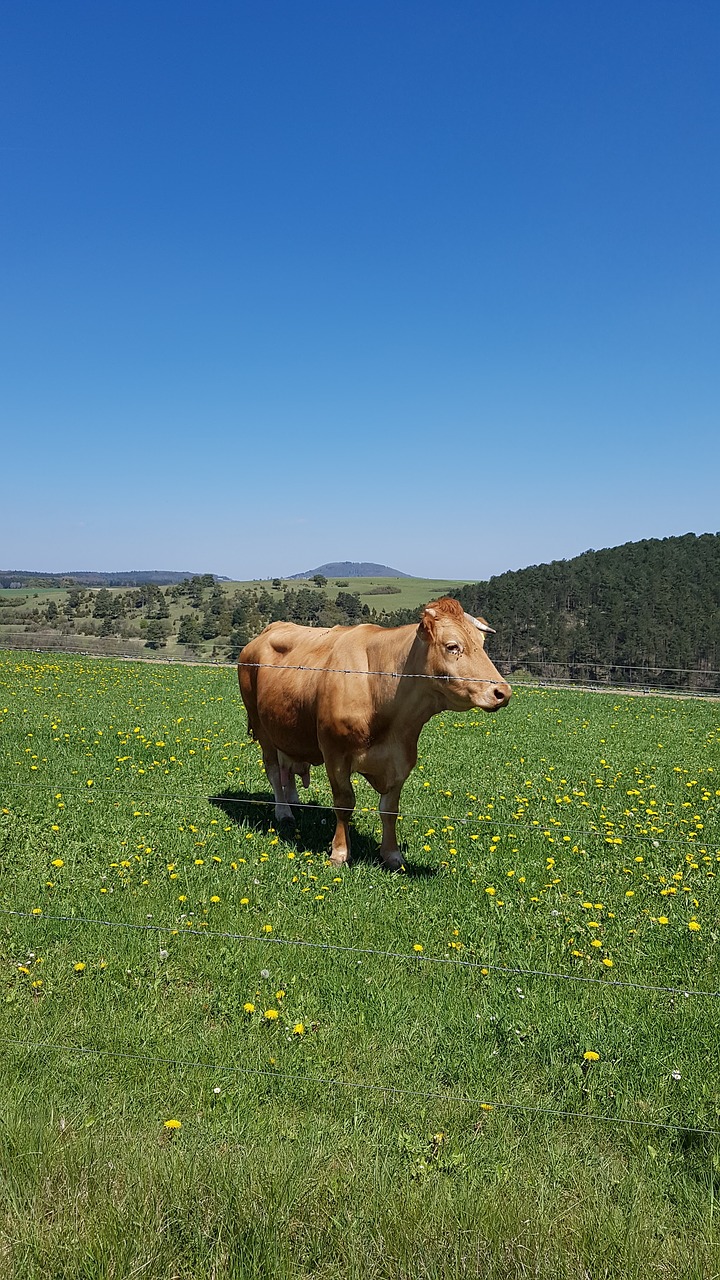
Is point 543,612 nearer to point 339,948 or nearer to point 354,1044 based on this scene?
point 339,948

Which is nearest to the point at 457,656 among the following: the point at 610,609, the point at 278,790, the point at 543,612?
the point at 278,790

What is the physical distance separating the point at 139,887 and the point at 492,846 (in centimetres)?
377

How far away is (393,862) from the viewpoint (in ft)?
24.0

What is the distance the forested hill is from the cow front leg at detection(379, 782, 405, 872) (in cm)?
2634

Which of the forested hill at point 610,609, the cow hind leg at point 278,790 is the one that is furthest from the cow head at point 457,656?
the forested hill at point 610,609

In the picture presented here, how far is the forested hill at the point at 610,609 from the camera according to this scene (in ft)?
148

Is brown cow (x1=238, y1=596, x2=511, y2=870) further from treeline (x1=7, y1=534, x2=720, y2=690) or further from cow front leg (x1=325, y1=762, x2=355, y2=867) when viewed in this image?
treeline (x1=7, y1=534, x2=720, y2=690)

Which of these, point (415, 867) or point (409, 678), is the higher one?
point (409, 678)

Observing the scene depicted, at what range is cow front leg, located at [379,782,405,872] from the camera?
7324 mm

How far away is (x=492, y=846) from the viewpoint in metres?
8.00

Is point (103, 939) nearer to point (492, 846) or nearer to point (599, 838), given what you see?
point (492, 846)

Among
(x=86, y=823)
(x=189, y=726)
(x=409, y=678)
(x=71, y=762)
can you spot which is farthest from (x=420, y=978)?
(x=189, y=726)

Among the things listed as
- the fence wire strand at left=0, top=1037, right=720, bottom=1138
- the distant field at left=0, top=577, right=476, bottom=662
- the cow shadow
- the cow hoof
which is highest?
the distant field at left=0, top=577, right=476, bottom=662

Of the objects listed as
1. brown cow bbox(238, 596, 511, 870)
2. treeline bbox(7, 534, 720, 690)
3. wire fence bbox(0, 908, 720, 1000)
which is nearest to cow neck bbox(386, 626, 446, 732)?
brown cow bbox(238, 596, 511, 870)
